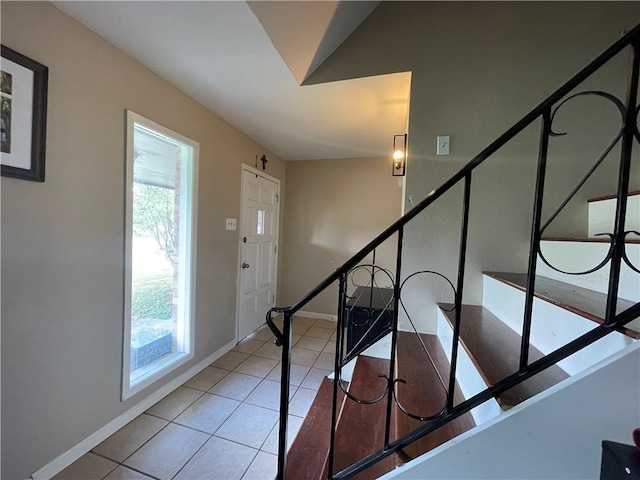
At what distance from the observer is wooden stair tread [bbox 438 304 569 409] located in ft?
2.58

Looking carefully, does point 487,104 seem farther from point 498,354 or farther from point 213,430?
point 213,430

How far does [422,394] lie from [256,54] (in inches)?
83.2

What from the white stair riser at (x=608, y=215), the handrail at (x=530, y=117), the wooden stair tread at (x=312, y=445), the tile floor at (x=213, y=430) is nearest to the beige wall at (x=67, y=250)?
the tile floor at (x=213, y=430)

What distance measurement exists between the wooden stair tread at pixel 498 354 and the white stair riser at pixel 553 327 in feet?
0.13

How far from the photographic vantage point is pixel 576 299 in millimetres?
974

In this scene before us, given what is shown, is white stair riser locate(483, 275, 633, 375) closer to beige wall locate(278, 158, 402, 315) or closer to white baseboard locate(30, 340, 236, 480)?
beige wall locate(278, 158, 402, 315)

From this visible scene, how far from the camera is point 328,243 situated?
3.83 metres

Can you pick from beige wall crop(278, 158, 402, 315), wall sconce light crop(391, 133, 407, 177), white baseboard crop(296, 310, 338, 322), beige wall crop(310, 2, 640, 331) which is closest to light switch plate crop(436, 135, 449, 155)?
beige wall crop(310, 2, 640, 331)

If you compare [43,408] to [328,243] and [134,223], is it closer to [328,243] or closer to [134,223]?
[134,223]

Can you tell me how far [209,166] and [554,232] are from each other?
270cm

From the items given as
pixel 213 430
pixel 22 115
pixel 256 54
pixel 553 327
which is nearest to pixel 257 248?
pixel 213 430

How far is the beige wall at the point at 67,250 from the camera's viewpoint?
1.18m

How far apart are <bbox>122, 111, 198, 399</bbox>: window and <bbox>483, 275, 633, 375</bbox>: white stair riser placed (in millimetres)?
2249

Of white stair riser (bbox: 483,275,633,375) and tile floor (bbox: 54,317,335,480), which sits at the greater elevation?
white stair riser (bbox: 483,275,633,375)
